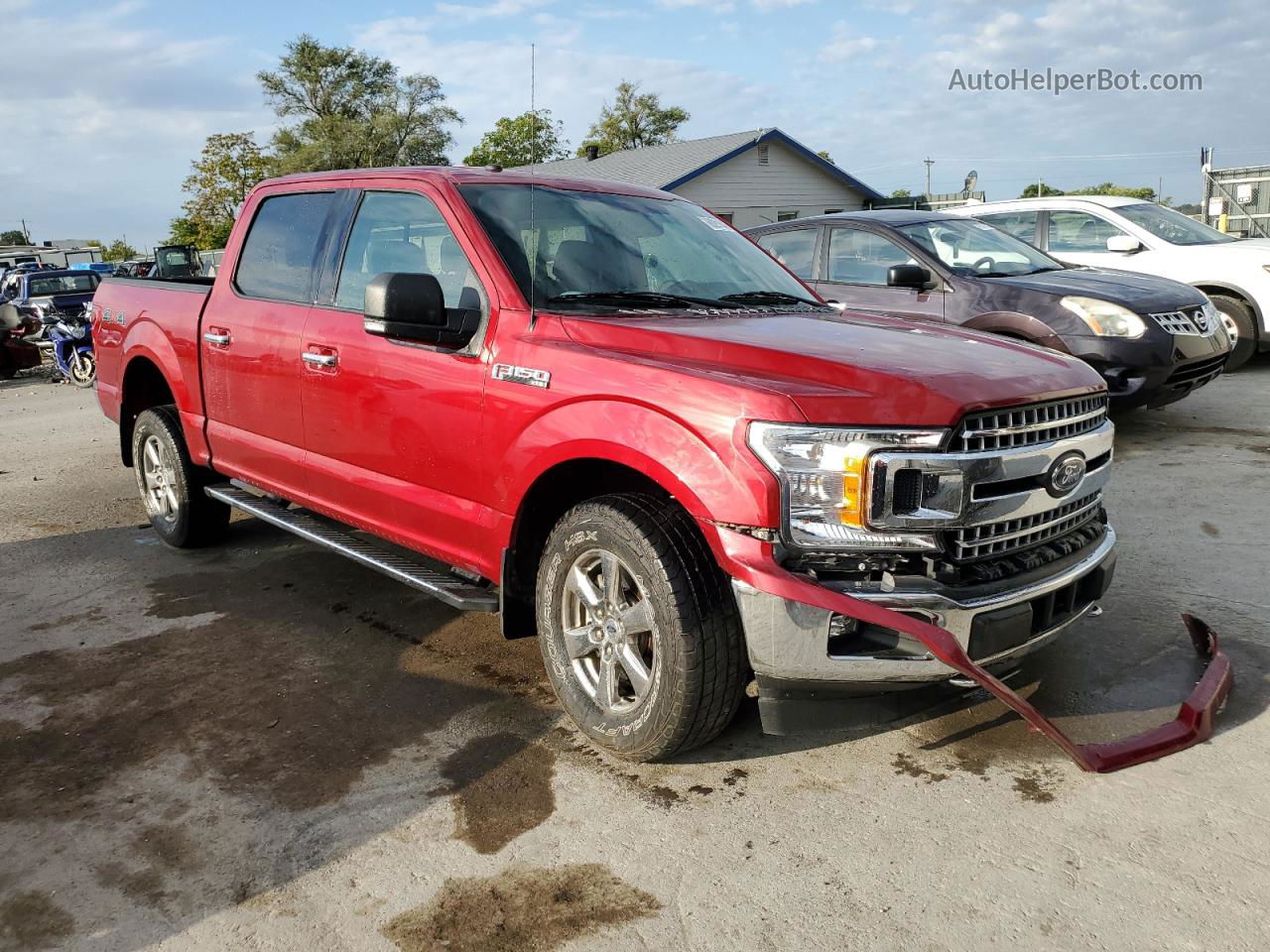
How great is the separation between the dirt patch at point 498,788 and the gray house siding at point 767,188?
27.7m

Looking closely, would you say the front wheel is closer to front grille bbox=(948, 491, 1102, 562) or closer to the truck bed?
the truck bed

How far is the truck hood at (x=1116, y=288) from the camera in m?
7.14

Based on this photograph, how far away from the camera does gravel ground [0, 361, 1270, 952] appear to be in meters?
2.48

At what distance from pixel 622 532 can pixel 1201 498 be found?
4.48 meters

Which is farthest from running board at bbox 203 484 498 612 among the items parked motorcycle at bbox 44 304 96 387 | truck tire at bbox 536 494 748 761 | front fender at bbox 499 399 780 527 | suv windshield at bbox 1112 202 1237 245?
parked motorcycle at bbox 44 304 96 387

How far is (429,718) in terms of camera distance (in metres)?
3.58

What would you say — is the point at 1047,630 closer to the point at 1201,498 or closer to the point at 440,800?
the point at 440,800

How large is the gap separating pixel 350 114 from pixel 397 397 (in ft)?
199

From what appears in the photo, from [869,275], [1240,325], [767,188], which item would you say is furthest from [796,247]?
[767,188]

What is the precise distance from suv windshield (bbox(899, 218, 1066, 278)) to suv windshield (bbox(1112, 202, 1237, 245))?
2652 mm

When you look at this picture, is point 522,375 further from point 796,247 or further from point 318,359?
point 796,247

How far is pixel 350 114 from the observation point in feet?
193

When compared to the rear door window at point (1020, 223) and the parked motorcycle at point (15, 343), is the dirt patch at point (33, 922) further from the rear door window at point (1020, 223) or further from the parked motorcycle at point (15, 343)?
the parked motorcycle at point (15, 343)

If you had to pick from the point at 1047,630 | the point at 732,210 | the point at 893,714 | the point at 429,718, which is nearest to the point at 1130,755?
the point at 1047,630
